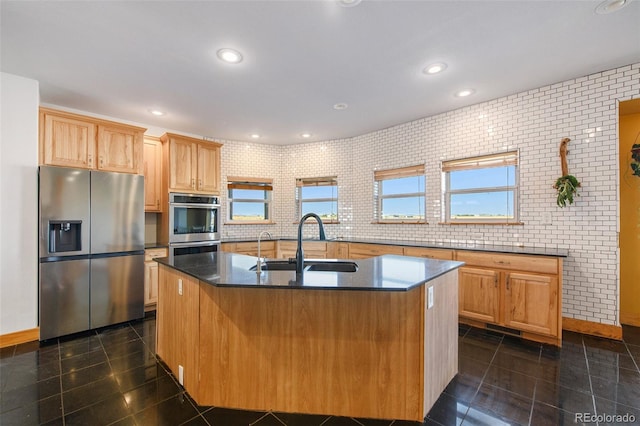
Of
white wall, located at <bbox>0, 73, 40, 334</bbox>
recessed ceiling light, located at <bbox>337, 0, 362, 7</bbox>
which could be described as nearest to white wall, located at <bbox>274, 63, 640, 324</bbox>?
recessed ceiling light, located at <bbox>337, 0, 362, 7</bbox>

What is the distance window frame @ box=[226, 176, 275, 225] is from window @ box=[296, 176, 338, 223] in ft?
1.92

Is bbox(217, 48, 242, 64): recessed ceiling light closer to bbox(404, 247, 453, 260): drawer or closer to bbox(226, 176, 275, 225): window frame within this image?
bbox(226, 176, 275, 225): window frame

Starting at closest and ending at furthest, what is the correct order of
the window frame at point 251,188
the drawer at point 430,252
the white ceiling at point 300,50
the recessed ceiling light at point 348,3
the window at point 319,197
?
the recessed ceiling light at point 348,3
the white ceiling at point 300,50
the drawer at point 430,252
the window frame at point 251,188
the window at point 319,197

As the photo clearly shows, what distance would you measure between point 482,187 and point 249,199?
4081 millimetres

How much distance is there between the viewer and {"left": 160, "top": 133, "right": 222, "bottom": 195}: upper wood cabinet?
420cm

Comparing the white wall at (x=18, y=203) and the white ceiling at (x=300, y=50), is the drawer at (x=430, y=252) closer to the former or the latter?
the white ceiling at (x=300, y=50)


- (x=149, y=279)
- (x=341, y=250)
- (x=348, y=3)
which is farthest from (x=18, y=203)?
(x=341, y=250)

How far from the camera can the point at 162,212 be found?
429 centimetres

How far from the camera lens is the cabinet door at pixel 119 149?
3562mm

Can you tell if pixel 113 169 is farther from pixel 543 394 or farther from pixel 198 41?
pixel 543 394

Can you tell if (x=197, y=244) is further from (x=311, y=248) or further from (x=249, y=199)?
(x=311, y=248)

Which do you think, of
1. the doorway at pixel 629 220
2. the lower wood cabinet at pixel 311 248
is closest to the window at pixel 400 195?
the lower wood cabinet at pixel 311 248

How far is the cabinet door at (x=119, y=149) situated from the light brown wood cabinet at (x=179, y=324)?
6.65ft

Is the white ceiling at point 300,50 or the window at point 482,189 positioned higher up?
the white ceiling at point 300,50
